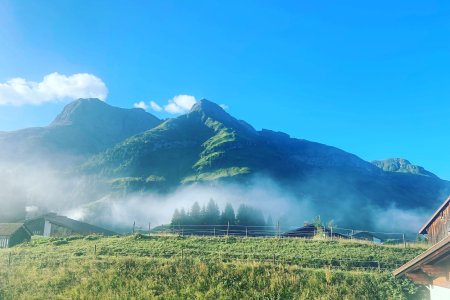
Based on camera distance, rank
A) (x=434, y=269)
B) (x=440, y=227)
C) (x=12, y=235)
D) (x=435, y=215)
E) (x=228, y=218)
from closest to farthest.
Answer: (x=434, y=269) < (x=440, y=227) < (x=435, y=215) < (x=12, y=235) < (x=228, y=218)

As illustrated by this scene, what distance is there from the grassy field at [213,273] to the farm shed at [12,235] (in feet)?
71.6

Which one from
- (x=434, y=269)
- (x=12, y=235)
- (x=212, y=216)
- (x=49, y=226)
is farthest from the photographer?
(x=212, y=216)

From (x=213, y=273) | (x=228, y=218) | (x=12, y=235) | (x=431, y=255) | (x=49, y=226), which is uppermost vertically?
(x=228, y=218)

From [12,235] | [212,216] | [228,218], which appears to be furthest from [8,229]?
[228,218]

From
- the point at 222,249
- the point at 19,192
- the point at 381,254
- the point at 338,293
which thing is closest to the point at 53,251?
the point at 222,249

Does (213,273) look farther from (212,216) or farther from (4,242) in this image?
(212,216)

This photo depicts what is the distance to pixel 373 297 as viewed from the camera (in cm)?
2973

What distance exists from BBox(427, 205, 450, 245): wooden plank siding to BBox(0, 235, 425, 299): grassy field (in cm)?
411

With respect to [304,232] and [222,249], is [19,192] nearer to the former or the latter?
[304,232]

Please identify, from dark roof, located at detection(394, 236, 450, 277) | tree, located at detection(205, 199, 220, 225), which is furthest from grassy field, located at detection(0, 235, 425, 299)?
tree, located at detection(205, 199, 220, 225)

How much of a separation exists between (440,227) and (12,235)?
2604 inches

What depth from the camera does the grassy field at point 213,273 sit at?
3017cm

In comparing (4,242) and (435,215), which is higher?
(435,215)

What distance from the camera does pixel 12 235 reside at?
6519cm
